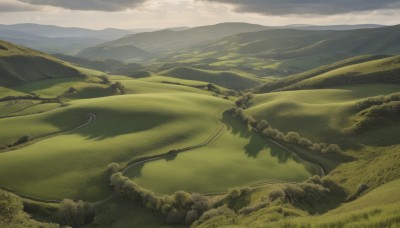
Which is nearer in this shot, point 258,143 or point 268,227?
point 268,227

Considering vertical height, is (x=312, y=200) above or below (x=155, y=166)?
above

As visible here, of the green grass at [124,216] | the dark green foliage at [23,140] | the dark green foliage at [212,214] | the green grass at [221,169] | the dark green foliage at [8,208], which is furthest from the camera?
the dark green foliage at [23,140]

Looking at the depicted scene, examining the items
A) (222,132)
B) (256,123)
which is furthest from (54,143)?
(256,123)

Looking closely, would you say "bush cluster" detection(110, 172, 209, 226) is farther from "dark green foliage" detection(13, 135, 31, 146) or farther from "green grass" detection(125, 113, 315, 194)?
"dark green foliage" detection(13, 135, 31, 146)

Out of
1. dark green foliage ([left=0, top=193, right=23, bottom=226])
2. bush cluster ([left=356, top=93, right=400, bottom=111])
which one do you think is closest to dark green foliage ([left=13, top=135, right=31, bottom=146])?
dark green foliage ([left=0, top=193, right=23, bottom=226])

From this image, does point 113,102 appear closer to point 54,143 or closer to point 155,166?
point 54,143

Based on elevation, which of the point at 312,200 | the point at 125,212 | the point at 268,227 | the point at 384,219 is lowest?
the point at 125,212

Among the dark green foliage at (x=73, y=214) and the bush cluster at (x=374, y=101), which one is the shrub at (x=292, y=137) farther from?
the dark green foliage at (x=73, y=214)

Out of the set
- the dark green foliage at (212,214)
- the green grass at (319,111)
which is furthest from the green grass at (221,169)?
the green grass at (319,111)
